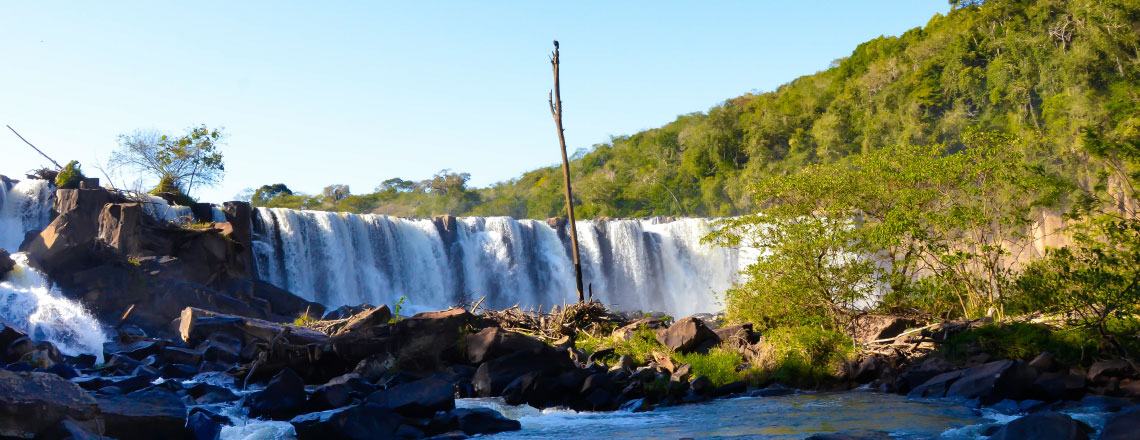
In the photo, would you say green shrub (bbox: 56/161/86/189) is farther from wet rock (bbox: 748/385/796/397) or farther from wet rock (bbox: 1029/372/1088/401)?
wet rock (bbox: 1029/372/1088/401)

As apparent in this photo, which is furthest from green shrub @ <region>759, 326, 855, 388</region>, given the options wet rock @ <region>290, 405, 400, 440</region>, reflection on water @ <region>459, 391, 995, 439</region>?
wet rock @ <region>290, 405, 400, 440</region>

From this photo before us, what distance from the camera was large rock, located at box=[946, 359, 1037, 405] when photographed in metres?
10.1

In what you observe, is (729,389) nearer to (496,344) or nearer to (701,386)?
(701,386)

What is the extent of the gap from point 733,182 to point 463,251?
34.5 meters

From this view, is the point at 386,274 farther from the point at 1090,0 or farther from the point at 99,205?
the point at 1090,0

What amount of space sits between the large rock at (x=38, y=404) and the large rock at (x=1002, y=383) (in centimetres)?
1019

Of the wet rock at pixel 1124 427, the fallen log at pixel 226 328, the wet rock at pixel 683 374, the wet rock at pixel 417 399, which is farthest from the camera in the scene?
the fallen log at pixel 226 328

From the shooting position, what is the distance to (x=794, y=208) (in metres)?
16.0

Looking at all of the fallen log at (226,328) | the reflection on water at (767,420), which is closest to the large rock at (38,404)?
the reflection on water at (767,420)

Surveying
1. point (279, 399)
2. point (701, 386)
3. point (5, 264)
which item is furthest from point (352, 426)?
point (5, 264)

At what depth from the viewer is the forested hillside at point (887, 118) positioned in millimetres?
40969

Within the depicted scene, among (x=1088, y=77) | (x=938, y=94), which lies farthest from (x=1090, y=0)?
(x=938, y=94)

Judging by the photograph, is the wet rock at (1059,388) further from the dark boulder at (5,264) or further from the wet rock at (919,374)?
the dark boulder at (5,264)

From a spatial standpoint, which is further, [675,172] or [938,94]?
[675,172]
